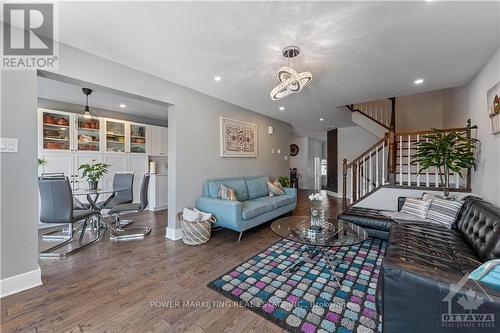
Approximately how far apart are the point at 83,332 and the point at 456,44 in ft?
13.5

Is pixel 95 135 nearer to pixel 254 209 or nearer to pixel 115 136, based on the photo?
pixel 115 136

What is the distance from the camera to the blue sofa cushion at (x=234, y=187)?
3.60 metres

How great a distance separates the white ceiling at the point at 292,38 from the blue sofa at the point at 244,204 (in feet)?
5.76

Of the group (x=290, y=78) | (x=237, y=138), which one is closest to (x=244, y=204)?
(x=237, y=138)

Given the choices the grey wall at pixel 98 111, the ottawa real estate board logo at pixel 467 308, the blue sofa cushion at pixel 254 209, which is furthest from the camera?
the grey wall at pixel 98 111

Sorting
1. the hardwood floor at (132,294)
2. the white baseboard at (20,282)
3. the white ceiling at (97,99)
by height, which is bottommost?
the hardwood floor at (132,294)

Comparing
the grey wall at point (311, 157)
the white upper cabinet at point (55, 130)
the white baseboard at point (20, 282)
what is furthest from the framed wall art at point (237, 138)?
the grey wall at point (311, 157)

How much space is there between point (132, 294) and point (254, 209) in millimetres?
1849

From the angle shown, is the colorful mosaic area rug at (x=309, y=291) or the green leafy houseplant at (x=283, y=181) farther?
the green leafy houseplant at (x=283, y=181)

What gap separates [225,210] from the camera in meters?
3.12

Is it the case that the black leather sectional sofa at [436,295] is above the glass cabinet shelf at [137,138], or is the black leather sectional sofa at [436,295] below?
below

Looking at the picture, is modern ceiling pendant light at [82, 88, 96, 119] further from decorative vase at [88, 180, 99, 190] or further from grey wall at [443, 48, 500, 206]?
grey wall at [443, 48, 500, 206]

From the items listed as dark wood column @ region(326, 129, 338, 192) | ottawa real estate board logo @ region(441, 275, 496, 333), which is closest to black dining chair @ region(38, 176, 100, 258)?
ottawa real estate board logo @ region(441, 275, 496, 333)

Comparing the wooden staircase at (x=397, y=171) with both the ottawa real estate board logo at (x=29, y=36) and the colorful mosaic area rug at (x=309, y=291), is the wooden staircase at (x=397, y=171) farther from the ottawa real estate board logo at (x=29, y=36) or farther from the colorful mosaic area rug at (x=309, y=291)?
the ottawa real estate board logo at (x=29, y=36)
